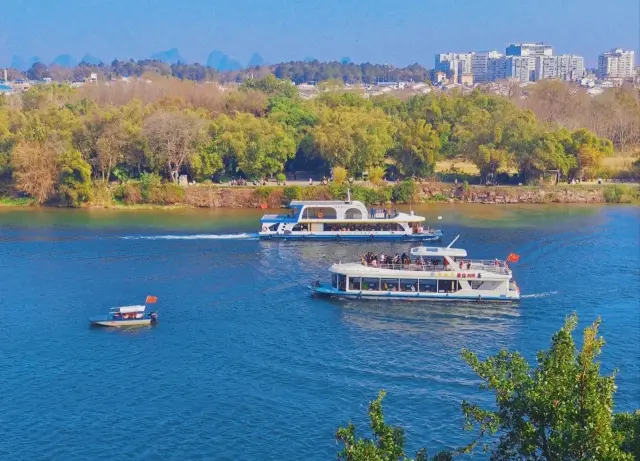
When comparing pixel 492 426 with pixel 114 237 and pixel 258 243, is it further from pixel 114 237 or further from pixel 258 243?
pixel 114 237

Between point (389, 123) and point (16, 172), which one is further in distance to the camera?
point (389, 123)

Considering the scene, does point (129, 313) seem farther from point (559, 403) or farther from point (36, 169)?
point (36, 169)

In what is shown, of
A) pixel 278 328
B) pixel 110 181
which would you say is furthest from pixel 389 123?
pixel 278 328

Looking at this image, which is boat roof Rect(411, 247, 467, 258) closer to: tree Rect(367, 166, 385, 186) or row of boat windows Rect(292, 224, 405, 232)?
row of boat windows Rect(292, 224, 405, 232)

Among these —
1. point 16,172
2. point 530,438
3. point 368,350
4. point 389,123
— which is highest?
point 389,123

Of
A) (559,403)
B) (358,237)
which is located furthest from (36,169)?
(559,403)
